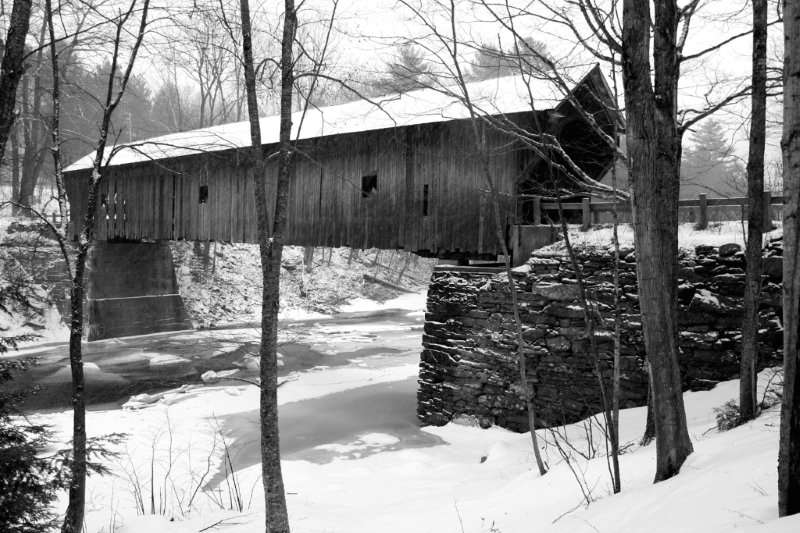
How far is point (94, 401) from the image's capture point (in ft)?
34.7

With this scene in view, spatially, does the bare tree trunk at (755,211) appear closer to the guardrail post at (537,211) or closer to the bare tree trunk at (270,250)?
the guardrail post at (537,211)

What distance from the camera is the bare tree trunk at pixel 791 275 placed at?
2125 mm

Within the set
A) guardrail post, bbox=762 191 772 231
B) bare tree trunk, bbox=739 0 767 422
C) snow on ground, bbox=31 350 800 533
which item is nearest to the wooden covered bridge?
bare tree trunk, bbox=739 0 767 422

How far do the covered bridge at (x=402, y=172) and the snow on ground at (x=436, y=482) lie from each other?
11.7 ft

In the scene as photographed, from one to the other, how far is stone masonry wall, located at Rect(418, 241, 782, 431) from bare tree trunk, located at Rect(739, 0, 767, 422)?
4.97 ft

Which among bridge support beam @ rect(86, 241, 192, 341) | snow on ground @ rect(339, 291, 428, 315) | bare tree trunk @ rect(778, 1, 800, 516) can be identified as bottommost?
snow on ground @ rect(339, 291, 428, 315)

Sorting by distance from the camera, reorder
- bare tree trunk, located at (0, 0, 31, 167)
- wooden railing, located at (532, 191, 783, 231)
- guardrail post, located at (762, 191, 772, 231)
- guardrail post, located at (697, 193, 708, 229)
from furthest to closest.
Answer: guardrail post, located at (697, 193, 708, 229), wooden railing, located at (532, 191, 783, 231), guardrail post, located at (762, 191, 772, 231), bare tree trunk, located at (0, 0, 31, 167)

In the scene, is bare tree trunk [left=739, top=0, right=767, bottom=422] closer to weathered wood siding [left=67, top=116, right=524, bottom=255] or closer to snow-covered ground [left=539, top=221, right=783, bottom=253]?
snow-covered ground [left=539, top=221, right=783, bottom=253]

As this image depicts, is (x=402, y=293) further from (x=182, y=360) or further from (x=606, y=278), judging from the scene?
(x=606, y=278)

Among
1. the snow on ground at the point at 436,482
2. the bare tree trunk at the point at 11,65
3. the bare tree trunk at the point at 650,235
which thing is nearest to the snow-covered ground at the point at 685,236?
the snow on ground at the point at 436,482

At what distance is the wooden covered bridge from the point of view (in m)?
9.09

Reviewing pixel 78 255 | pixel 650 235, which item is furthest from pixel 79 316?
pixel 650 235

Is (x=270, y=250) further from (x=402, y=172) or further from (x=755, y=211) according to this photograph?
(x=402, y=172)

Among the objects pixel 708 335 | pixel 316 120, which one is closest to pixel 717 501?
pixel 708 335
